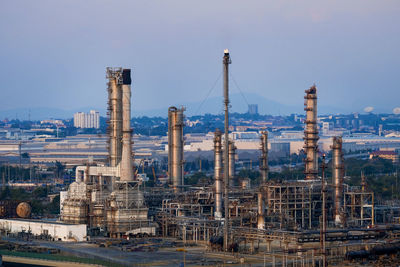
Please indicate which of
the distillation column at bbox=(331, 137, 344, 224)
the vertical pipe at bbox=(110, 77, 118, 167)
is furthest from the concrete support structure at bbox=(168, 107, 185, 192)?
the distillation column at bbox=(331, 137, 344, 224)

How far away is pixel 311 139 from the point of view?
62125mm

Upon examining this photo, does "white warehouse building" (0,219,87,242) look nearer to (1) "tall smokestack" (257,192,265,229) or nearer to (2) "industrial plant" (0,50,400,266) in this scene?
(2) "industrial plant" (0,50,400,266)

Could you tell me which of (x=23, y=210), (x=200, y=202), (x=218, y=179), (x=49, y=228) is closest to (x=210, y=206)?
(x=200, y=202)

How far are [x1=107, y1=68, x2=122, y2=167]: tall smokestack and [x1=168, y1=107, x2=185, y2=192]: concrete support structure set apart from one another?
18.4 feet

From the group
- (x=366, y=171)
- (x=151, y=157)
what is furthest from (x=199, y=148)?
(x=366, y=171)

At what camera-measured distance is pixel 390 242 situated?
44.7 m

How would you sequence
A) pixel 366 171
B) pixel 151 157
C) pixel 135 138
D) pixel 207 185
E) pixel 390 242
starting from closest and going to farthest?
pixel 390 242
pixel 207 185
pixel 366 171
pixel 151 157
pixel 135 138

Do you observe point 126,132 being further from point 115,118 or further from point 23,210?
point 23,210

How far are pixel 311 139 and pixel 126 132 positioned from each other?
12363mm

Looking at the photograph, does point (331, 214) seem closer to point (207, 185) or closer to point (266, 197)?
point (266, 197)

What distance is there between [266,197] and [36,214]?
55.4 ft

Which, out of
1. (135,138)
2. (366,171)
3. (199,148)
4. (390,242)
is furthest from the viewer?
(135,138)

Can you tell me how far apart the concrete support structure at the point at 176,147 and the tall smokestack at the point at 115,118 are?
18.4ft

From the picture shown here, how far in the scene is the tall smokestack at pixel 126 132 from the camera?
5450 cm
